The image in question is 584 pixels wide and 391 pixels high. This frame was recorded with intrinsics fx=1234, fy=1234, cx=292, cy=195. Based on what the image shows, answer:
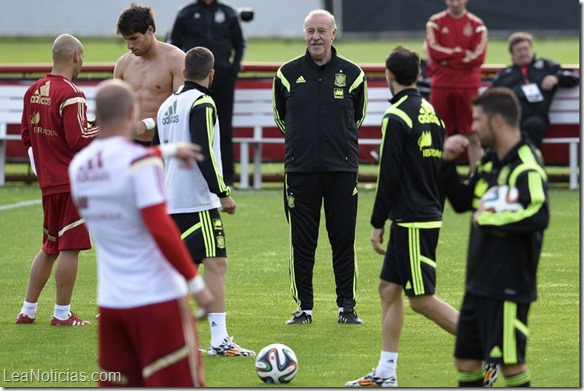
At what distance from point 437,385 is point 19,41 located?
4074cm

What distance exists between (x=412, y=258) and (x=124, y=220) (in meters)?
2.40

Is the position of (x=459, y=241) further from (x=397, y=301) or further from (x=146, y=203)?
(x=146, y=203)

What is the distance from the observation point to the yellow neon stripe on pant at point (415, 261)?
7.41 meters

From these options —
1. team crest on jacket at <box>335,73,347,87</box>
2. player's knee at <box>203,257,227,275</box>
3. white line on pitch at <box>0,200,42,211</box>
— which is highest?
team crest on jacket at <box>335,73,347,87</box>

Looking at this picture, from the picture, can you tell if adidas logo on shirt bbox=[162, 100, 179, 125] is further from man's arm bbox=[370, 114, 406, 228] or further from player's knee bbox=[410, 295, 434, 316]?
player's knee bbox=[410, 295, 434, 316]

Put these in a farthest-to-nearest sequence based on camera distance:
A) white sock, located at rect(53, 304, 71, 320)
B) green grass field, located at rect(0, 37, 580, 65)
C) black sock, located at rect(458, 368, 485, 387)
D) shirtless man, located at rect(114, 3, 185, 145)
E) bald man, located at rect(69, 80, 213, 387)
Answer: green grass field, located at rect(0, 37, 580, 65), shirtless man, located at rect(114, 3, 185, 145), white sock, located at rect(53, 304, 71, 320), black sock, located at rect(458, 368, 485, 387), bald man, located at rect(69, 80, 213, 387)

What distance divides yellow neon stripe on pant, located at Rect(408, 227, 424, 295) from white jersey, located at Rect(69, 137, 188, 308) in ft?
6.96

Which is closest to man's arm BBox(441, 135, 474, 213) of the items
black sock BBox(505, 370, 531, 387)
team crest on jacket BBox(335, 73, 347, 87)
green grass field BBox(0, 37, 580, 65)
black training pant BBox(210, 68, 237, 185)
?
black sock BBox(505, 370, 531, 387)

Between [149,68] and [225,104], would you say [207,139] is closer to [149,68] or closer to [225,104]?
[149,68]

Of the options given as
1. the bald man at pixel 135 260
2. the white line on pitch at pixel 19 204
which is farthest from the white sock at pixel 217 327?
the white line on pitch at pixel 19 204

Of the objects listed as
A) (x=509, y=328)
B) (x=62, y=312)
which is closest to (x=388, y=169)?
(x=509, y=328)

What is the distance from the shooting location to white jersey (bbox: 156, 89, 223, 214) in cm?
840

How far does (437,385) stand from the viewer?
750 centimetres

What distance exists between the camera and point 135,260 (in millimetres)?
→ 5598
